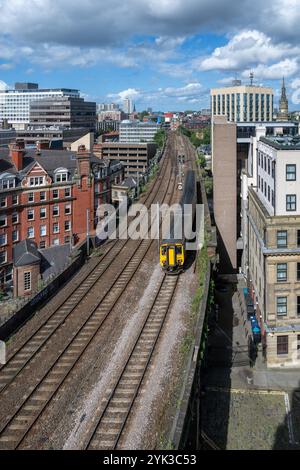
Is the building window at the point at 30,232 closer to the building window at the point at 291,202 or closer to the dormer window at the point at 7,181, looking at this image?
the dormer window at the point at 7,181

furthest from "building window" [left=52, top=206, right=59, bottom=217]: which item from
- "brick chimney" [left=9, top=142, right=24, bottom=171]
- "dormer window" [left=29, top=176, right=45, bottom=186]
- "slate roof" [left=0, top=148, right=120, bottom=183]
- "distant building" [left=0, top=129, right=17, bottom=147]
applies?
"distant building" [left=0, top=129, right=17, bottom=147]

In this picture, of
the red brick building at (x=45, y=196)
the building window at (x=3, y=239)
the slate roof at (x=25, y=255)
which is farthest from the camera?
the red brick building at (x=45, y=196)

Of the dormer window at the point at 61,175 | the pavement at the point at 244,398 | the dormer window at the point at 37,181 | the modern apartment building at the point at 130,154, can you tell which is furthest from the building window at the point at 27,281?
the modern apartment building at the point at 130,154

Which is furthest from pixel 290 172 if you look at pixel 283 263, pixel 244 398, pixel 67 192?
pixel 67 192

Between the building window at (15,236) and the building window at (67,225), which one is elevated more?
the building window at (67,225)

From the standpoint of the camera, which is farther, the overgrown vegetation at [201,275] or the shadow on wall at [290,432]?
the overgrown vegetation at [201,275]
